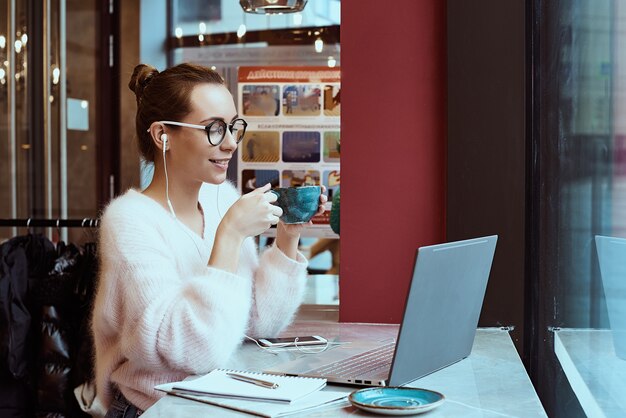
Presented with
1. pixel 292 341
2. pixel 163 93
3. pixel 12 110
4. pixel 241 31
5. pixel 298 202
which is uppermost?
pixel 241 31

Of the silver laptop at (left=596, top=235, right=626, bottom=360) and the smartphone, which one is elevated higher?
the silver laptop at (left=596, top=235, right=626, bottom=360)

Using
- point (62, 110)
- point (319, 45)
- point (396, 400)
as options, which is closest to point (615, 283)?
point (396, 400)

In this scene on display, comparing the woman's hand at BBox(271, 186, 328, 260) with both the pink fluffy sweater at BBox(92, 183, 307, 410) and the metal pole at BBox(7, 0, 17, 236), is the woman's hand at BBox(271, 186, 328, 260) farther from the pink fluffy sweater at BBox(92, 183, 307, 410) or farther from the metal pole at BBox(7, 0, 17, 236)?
the metal pole at BBox(7, 0, 17, 236)

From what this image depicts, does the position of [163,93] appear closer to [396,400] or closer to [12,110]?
[396,400]

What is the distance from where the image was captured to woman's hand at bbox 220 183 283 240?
1.96 metres

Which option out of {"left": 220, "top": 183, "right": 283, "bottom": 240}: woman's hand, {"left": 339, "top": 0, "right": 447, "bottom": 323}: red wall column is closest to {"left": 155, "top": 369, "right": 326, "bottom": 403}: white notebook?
{"left": 220, "top": 183, "right": 283, "bottom": 240}: woman's hand

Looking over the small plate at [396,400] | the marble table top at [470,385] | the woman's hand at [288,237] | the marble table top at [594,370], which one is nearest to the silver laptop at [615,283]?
the marble table top at [594,370]

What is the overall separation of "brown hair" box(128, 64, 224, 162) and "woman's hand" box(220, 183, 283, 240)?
13.6 inches

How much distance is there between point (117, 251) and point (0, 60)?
12.5 ft

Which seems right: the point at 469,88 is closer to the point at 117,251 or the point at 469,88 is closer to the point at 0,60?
the point at 117,251

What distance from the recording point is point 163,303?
72.1 inches

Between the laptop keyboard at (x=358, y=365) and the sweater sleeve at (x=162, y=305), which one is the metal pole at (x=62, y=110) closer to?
the sweater sleeve at (x=162, y=305)

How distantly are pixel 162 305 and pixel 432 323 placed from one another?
1.96 feet

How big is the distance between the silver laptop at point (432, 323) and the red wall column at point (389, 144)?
2.17ft
